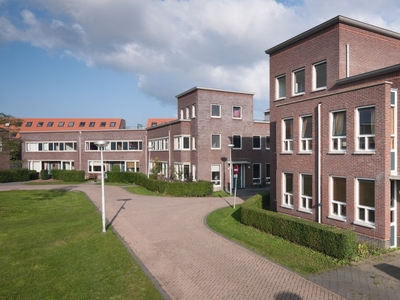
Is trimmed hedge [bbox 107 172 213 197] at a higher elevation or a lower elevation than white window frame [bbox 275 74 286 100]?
lower

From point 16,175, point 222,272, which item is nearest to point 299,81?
point 222,272

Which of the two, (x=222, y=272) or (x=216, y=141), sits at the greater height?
(x=216, y=141)

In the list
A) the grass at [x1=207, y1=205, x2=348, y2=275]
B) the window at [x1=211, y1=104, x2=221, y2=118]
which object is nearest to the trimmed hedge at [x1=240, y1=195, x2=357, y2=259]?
the grass at [x1=207, y1=205, x2=348, y2=275]

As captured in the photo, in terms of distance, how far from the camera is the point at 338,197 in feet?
47.1

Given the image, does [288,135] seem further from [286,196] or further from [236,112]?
[236,112]

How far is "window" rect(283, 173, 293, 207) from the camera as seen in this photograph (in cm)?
1712

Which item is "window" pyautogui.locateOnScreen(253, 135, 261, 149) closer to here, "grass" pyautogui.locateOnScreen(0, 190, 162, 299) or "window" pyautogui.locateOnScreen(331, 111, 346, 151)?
"grass" pyautogui.locateOnScreen(0, 190, 162, 299)

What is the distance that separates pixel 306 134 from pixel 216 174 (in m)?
16.9

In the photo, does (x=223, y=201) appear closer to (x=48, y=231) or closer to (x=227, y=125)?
(x=227, y=125)

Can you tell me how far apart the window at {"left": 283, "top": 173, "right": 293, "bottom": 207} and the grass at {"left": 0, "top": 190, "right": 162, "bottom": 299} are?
890 centimetres

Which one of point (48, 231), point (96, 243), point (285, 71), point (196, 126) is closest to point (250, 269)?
point (96, 243)

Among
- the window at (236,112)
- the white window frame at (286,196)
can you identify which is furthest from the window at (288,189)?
the window at (236,112)

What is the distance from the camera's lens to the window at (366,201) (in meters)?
12.9

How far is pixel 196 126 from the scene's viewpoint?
Result: 3177cm
